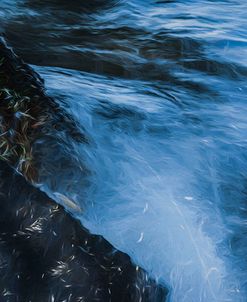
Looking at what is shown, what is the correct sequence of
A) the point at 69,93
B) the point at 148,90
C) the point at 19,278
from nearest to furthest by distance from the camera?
the point at 19,278 → the point at 69,93 → the point at 148,90

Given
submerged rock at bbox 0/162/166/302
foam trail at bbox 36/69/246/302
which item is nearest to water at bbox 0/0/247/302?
foam trail at bbox 36/69/246/302

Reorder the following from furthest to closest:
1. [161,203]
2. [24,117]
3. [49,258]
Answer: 1. [161,203]
2. [24,117]
3. [49,258]

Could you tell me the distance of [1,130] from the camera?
293cm

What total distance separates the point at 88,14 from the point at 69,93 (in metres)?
2.97

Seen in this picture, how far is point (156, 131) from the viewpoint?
3.99m

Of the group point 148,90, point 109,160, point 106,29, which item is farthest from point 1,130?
point 106,29

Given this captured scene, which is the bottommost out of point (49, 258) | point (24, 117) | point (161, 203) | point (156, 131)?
point (156, 131)

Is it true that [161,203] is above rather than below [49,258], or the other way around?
A: below

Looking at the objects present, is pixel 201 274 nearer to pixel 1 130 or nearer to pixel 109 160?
pixel 109 160

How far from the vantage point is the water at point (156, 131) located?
9.87 feet

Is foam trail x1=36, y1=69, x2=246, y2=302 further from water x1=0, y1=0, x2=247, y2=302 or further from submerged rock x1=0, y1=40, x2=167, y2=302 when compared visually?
submerged rock x1=0, y1=40, x2=167, y2=302

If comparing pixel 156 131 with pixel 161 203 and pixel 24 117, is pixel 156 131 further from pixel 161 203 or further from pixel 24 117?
pixel 24 117

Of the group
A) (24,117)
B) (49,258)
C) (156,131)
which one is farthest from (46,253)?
(156,131)

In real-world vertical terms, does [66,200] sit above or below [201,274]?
above
